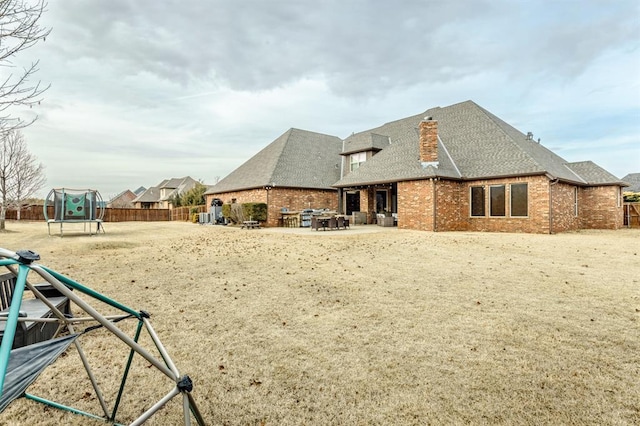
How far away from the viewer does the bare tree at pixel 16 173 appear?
20.5m

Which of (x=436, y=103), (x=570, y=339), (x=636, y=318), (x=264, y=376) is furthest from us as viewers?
(x=436, y=103)

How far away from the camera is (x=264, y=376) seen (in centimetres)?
299

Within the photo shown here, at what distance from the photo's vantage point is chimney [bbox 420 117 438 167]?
17.9 meters

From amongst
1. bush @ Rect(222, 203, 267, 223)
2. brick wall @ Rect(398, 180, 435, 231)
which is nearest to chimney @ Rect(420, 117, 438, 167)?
brick wall @ Rect(398, 180, 435, 231)

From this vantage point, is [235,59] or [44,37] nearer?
[44,37]

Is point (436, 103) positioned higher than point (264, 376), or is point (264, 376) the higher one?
point (436, 103)

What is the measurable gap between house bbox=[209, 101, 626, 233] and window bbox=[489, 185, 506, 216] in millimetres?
48

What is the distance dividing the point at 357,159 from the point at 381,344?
2276 centimetres

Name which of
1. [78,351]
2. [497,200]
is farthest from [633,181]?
[78,351]

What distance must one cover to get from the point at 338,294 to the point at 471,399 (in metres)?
3.19

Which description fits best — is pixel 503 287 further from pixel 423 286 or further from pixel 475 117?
pixel 475 117

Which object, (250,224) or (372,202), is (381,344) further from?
(372,202)

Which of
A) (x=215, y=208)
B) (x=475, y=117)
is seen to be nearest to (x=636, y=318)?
(x=475, y=117)

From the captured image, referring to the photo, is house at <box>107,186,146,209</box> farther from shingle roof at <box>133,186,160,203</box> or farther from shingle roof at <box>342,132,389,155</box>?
shingle roof at <box>342,132,389,155</box>
